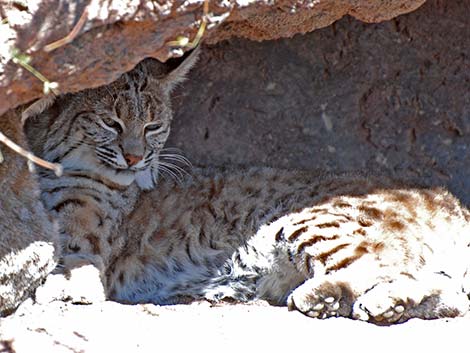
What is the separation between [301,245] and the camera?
512 cm

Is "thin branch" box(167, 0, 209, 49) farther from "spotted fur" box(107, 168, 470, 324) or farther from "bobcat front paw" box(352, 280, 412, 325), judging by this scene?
"bobcat front paw" box(352, 280, 412, 325)

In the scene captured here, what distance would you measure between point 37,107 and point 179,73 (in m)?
0.97

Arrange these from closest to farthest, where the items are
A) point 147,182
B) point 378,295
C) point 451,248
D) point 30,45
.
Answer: point 30,45 → point 378,295 → point 451,248 → point 147,182

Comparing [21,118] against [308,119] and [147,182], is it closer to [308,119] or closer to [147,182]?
[147,182]

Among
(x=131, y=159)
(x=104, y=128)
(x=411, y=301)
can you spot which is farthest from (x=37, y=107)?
(x=411, y=301)

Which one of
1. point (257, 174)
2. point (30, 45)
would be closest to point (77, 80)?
point (30, 45)

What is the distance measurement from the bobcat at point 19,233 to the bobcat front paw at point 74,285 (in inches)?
2.8

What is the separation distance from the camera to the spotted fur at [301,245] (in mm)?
4770

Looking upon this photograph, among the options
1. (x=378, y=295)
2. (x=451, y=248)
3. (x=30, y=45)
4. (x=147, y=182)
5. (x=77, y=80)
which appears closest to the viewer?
(x=30, y=45)

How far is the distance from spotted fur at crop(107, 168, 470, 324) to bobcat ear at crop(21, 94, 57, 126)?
798mm

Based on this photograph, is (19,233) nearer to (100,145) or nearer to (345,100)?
(100,145)

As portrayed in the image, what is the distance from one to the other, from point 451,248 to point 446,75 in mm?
1148

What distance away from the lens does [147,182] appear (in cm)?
574

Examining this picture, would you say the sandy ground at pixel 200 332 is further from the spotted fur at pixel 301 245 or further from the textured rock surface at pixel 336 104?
the textured rock surface at pixel 336 104
